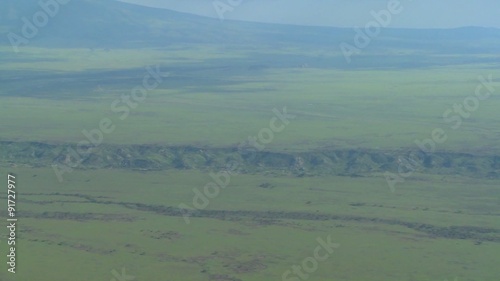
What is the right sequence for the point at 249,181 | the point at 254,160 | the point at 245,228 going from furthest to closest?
the point at 254,160 → the point at 249,181 → the point at 245,228

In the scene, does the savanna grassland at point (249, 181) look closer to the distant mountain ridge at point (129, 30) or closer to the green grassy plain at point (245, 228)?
the green grassy plain at point (245, 228)

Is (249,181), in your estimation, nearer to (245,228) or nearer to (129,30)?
(245,228)

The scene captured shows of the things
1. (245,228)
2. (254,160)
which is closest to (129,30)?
(254,160)

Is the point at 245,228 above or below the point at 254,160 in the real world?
below

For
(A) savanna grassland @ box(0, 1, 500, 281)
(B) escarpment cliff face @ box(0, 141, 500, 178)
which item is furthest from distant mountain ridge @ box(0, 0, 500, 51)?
(B) escarpment cliff face @ box(0, 141, 500, 178)

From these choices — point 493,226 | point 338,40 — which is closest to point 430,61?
point 338,40

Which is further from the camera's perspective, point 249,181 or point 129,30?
point 129,30

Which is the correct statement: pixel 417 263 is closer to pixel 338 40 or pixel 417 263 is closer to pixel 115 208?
pixel 115 208

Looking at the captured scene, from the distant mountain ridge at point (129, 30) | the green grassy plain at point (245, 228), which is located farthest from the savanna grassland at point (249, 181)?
the distant mountain ridge at point (129, 30)
